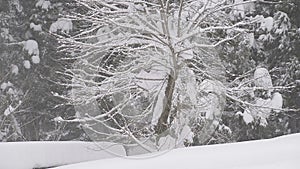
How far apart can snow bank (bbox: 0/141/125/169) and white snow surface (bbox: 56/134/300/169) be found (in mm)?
1189

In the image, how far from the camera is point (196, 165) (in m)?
2.22

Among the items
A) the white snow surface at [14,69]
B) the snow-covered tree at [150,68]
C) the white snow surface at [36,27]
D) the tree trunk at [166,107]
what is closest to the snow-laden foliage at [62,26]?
the white snow surface at [36,27]

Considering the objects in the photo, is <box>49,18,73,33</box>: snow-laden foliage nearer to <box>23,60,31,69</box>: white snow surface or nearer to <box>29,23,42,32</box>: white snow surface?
<box>29,23,42,32</box>: white snow surface

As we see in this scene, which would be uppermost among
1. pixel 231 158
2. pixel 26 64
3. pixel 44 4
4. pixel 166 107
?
pixel 44 4

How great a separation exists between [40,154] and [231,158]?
7.15 feet

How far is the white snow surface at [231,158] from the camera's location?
2032 mm

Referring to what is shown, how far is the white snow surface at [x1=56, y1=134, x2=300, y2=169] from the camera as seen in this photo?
6.67ft

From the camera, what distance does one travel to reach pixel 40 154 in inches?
157

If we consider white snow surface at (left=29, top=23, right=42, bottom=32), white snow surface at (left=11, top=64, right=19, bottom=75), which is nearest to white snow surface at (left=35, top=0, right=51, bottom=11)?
white snow surface at (left=29, top=23, right=42, bottom=32)

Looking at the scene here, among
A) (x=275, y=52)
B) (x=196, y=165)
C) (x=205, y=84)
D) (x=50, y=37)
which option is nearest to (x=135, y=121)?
(x=205, y=84)

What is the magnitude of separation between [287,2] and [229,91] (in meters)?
4.54

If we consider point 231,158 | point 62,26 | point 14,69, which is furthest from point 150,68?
point 14,69

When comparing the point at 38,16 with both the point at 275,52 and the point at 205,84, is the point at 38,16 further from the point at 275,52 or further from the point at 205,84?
the point at 205,84

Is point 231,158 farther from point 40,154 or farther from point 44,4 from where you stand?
point 44,4
